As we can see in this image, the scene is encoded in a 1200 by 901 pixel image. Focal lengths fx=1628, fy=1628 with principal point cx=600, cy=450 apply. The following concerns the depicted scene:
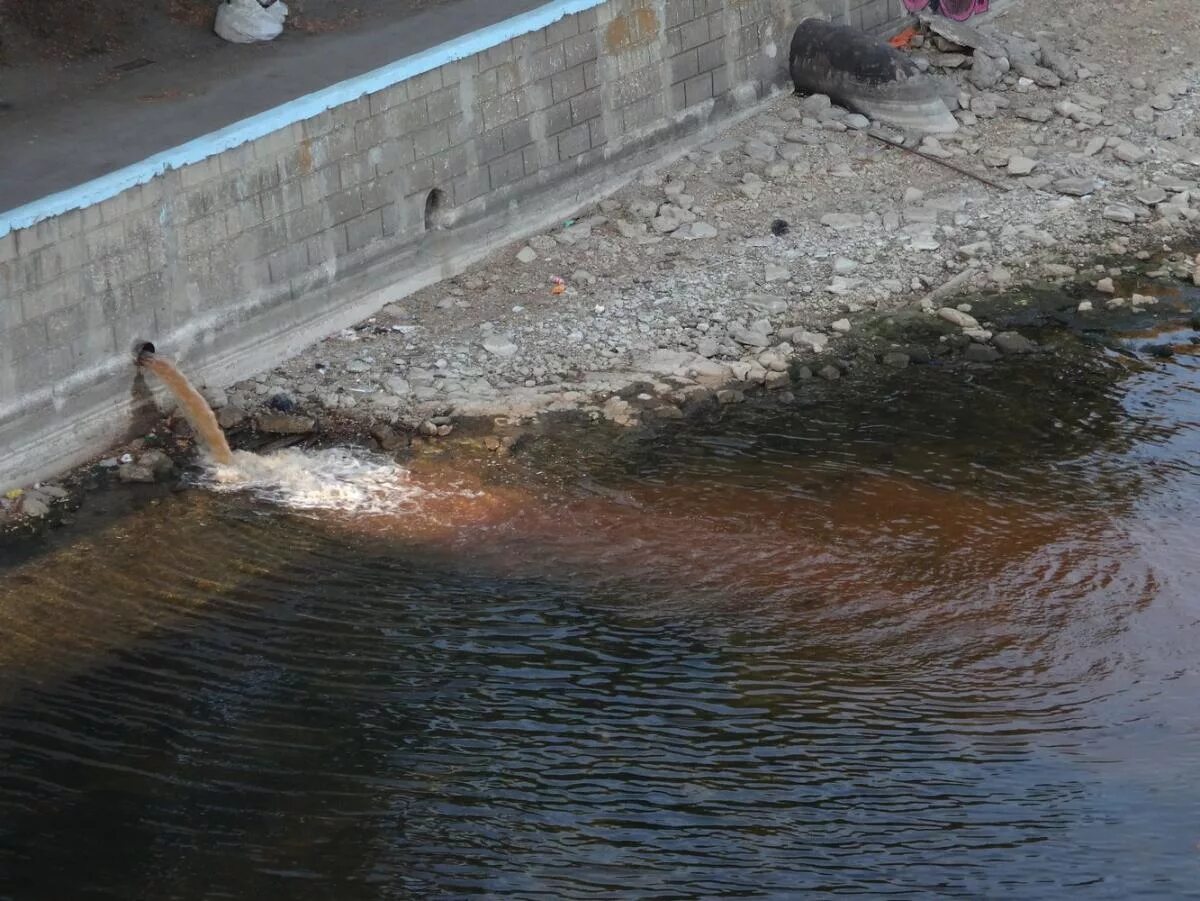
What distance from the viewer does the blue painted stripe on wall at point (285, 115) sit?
10133mm

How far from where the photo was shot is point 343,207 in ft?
38.9

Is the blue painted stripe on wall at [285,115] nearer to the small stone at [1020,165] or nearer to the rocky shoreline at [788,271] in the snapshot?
the rocky shoreline at [788,271]

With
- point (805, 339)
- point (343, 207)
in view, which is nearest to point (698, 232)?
point (805, 339)

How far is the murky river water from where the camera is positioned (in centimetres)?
752

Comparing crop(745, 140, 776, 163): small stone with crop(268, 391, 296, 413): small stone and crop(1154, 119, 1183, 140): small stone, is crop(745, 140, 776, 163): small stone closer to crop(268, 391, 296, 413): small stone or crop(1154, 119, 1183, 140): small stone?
crop(1154, 119, 1183, 140): small stone

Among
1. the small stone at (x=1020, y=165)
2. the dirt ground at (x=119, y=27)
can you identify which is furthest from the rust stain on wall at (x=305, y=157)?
the small stone at (x=1020, y=165)

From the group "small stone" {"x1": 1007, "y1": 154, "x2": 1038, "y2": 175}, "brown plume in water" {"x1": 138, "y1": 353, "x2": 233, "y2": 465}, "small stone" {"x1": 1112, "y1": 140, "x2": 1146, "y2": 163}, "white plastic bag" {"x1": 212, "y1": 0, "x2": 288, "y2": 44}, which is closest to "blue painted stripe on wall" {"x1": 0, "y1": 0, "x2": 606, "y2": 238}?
"brown plume in water" {"x1": 138, "y1": 353, "x2": 233, "y2": 465}

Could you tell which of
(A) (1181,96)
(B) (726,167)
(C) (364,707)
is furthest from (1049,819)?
(A) (1181,96)

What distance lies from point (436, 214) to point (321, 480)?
2.97m

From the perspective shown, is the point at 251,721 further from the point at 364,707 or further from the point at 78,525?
the point at 78,525

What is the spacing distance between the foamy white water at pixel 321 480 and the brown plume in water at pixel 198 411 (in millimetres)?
88

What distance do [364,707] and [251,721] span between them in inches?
22.8

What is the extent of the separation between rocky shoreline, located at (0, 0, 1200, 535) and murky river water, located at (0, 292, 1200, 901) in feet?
2.22

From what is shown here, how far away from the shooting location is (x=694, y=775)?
26.2ft
